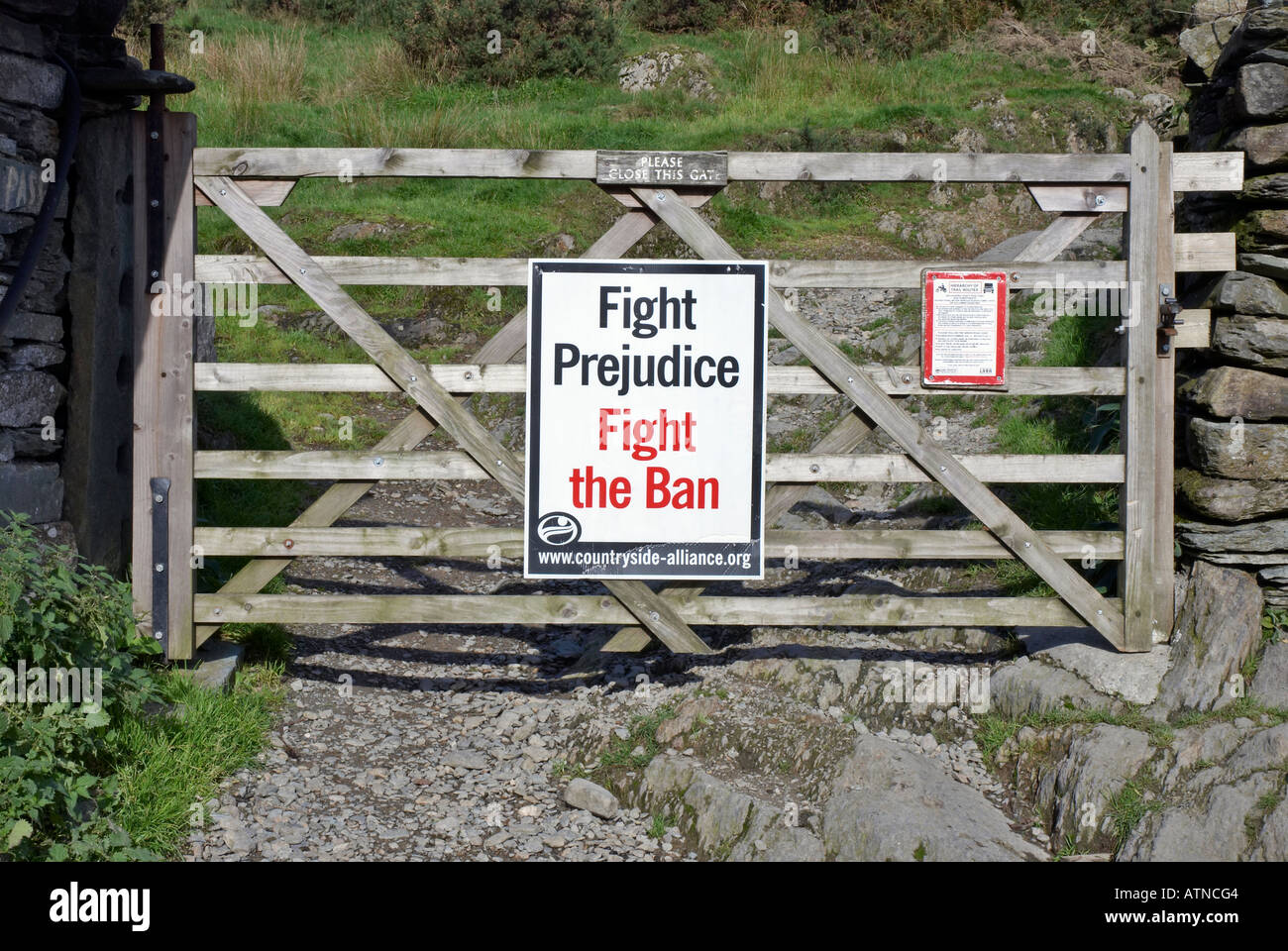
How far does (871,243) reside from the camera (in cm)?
1220

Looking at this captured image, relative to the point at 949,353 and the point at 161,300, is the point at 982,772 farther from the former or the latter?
the point at 161,300

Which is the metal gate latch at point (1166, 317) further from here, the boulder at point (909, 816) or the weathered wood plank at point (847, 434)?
the boulder at point (909, 816)

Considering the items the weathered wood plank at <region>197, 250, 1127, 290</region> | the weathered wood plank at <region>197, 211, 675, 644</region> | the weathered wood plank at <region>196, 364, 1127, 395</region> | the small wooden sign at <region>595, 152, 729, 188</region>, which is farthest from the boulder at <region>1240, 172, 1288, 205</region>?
the weathered wood plank at <region>197, 211, 675, 644</region>

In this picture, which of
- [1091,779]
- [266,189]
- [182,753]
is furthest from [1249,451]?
[182,753]

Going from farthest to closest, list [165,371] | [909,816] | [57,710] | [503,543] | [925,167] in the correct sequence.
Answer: [503,543]
[165,371]
[925,167]
[909,816]
[57,710]

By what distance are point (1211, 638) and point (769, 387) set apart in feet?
7.75

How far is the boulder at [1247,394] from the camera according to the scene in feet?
17.1

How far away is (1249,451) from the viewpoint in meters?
5.26

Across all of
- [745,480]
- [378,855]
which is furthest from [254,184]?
[378,855]

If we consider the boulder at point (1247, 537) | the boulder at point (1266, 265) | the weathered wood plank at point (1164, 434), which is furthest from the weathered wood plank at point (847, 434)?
the boulder at point (1247, 537)

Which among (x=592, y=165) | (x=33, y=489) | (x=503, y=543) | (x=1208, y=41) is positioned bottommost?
(x=503, y=543)

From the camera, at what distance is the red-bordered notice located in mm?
5109

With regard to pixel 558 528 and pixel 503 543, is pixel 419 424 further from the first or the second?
pixel 558 528

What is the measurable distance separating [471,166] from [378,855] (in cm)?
300
